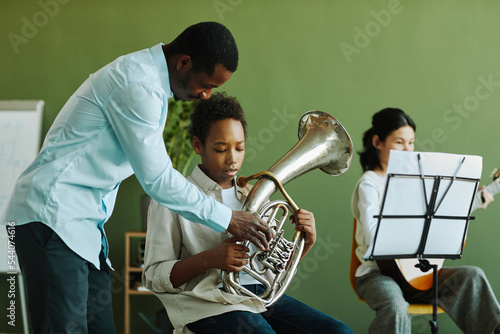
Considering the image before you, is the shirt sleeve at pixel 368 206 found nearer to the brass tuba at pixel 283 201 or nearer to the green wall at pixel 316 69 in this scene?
the brass tuba at pixel 283 201

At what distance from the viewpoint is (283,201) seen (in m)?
1.63

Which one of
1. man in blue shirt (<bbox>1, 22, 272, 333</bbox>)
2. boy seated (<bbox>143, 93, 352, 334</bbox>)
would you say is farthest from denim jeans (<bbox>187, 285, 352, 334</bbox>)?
man in blue shirt (<bbox>1, 22, 272, 333</bbox>)

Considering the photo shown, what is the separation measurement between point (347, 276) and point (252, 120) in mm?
1137

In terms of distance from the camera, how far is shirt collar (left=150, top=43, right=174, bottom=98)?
136 centimetres

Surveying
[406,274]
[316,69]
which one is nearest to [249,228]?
[406,274]

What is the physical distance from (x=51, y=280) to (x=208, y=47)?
2.20ft

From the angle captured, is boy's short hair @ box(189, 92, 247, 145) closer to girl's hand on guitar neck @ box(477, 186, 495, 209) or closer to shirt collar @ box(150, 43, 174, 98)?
shirt collar @ box(150, 43, 174, 98)

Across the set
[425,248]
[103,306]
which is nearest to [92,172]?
[103,306]

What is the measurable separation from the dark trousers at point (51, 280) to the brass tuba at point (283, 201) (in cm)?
39

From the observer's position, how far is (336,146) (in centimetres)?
183

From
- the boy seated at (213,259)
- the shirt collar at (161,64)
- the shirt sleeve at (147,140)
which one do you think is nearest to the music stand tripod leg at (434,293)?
the boy seated at (213,259)

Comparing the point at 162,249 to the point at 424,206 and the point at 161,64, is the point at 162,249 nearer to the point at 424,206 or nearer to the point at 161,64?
the point at 161,64

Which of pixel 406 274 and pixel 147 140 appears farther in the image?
pixel 406 274

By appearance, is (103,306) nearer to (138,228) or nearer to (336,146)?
(336,146)
